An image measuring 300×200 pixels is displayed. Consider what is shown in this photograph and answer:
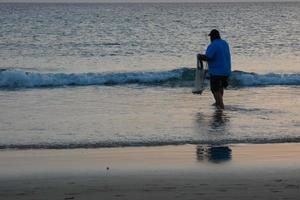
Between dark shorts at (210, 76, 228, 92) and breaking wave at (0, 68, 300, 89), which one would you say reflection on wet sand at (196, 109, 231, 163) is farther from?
breaking wave at (0, 68, 300, 89)

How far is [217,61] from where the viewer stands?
12578mm

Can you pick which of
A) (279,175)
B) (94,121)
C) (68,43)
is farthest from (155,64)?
(279,175)

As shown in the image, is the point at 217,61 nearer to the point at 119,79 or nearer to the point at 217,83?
the point at 217,83

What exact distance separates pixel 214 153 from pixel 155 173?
139cm

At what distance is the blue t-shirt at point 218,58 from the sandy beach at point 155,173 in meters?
3.60

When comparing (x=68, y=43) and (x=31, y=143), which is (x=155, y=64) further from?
(x=31, y=143)

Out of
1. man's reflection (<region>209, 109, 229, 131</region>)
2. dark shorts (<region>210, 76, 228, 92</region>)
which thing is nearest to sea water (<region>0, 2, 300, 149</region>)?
man's reflection (<region>209, 109, 229, 131</region>)

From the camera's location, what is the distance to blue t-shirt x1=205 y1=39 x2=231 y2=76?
12.5 m

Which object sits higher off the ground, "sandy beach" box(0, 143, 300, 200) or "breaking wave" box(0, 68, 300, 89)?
"breaking wave" box(0, 68, 300, 89)

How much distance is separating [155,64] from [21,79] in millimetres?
7597

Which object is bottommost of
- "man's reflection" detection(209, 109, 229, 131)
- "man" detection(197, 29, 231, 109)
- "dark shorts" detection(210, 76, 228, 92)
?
"man's reflection" detection(209, 109, 229, 131)

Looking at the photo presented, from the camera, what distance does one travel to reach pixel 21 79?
18047 mm

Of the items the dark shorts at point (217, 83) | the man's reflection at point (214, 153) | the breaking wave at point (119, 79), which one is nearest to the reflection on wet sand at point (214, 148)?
the man's reflection at point (214, 153)

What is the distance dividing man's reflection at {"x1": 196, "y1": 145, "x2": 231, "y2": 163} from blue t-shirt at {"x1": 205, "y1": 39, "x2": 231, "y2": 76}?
3.72m
